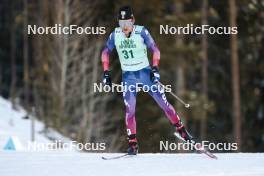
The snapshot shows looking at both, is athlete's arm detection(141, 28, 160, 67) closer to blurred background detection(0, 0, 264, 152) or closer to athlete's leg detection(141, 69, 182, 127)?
athlete's leg detection(141, 69, 182, 127)

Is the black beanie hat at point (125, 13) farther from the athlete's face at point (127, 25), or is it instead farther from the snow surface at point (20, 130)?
the snow surface at point (20, 130)

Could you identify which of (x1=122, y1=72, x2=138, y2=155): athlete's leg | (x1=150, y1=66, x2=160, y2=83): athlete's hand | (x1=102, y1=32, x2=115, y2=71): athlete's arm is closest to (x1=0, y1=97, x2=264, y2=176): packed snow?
(x1=122, y1=72, x2=138, y2=155): athlete's leg

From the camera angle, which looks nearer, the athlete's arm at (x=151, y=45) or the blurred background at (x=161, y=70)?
the athlete's arm at (x=151, y=45)

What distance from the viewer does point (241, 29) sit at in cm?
2878

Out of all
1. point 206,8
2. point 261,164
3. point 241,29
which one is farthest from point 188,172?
point 241,29

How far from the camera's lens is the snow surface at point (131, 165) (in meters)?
8.20

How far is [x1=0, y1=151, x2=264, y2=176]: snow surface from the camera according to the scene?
323 inches

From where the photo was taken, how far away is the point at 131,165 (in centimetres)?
884

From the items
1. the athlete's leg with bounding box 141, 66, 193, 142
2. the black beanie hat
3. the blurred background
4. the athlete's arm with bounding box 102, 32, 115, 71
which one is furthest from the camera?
the blurred background

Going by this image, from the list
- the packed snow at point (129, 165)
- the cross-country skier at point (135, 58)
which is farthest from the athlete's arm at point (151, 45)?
the packed snow at point (129, 165)

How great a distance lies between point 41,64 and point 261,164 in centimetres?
1718

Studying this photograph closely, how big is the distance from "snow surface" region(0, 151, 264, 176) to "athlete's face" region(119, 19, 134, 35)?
187cm

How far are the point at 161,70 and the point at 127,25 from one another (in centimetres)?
1691

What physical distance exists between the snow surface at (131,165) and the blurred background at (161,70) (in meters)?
10.4
